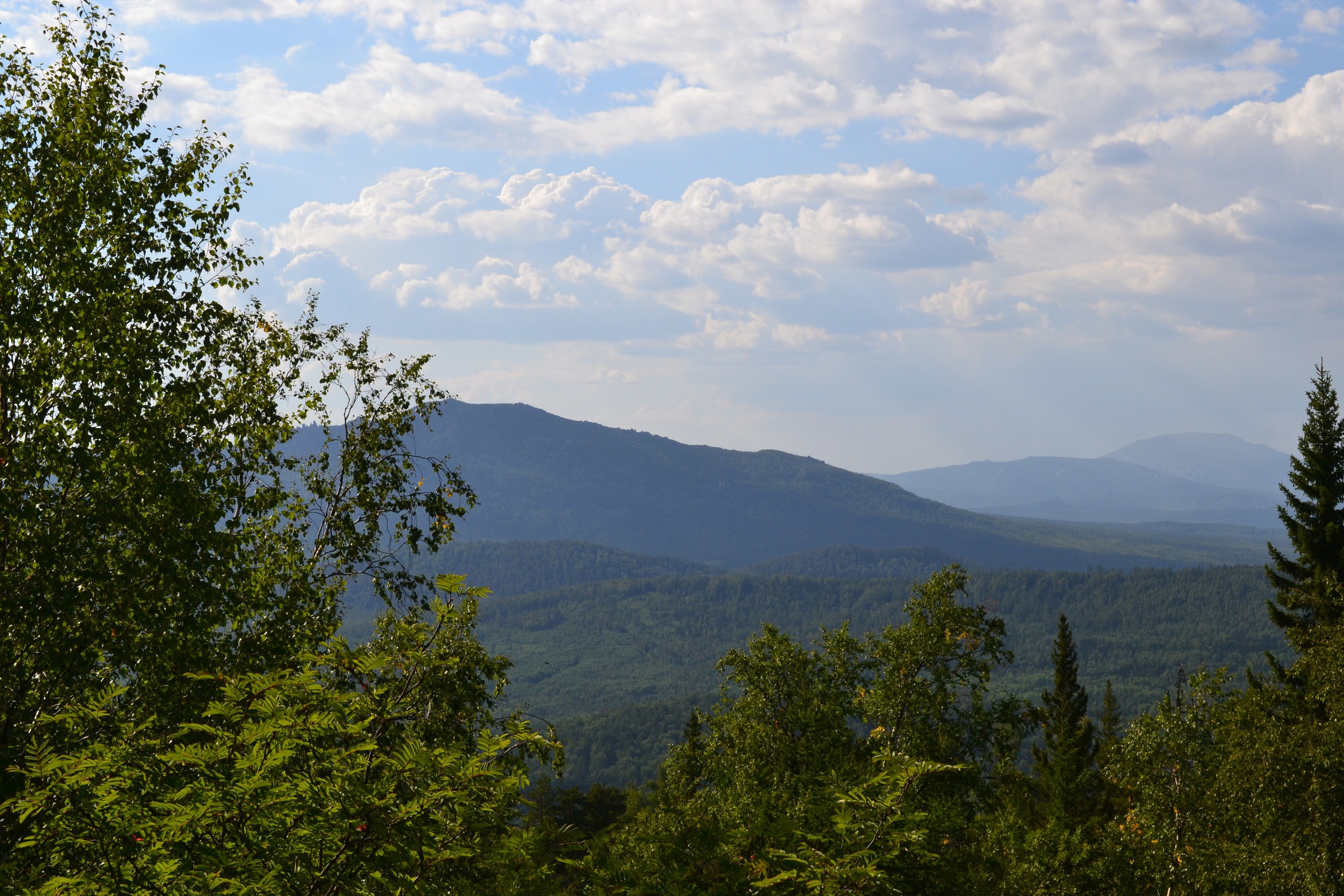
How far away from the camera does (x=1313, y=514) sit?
37.1 m

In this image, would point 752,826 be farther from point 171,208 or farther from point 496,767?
point 171,208

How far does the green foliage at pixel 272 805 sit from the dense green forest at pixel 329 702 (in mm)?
29

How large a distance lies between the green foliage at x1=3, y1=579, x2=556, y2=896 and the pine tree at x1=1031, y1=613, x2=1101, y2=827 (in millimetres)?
50798

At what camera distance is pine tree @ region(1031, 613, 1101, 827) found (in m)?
59.1

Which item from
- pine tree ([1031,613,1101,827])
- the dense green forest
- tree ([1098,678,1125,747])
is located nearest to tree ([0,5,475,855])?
the dense green forest

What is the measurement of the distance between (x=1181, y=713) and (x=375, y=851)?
26.2m

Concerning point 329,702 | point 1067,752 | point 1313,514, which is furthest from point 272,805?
point 1067,752

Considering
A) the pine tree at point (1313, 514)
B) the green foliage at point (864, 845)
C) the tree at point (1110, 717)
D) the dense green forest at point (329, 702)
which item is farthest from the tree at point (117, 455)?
the tree at point (1110, 717)

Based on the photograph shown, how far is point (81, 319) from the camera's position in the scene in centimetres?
1258

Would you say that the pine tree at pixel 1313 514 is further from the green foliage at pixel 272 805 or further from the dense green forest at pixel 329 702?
the green foliage at pixel 272 805

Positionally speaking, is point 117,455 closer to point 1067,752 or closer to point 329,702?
point 329,702

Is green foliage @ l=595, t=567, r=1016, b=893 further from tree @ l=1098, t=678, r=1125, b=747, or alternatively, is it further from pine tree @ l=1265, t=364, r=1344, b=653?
tree @ l=1098, t=678, r=1125, b=747

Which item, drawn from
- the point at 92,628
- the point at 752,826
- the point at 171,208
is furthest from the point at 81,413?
the point at 752,826

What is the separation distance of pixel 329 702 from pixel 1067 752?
223 ft
